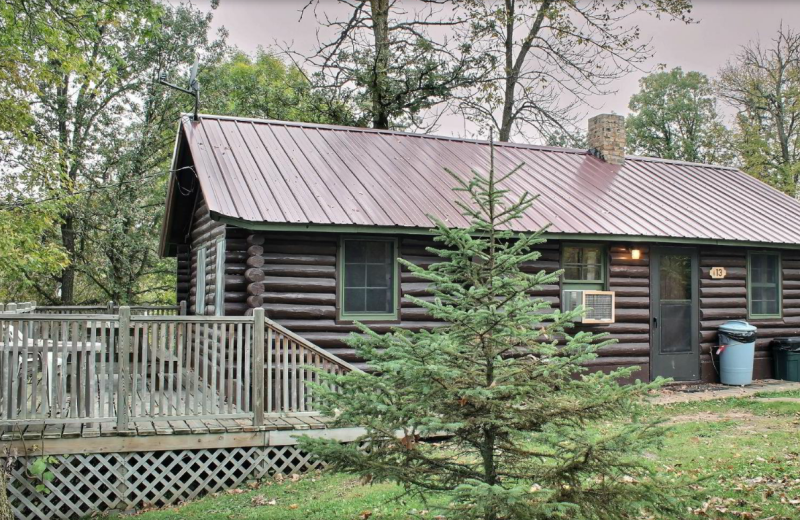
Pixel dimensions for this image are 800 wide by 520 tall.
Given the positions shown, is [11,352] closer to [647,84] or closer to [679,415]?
[679,415]

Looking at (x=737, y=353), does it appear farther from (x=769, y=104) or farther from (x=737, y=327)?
(x=769, y=104)

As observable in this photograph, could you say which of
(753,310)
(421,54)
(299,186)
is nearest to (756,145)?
(421,54)

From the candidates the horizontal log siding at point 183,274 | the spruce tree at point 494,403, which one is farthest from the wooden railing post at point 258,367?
the horizontal log siding at point 183,274

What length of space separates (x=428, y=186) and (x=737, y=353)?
6533mm

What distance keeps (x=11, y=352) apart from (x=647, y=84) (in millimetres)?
35477

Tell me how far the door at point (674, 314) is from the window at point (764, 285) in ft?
5.00

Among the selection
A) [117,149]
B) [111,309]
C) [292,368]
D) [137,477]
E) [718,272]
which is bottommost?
[137,477]

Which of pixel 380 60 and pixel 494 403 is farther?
pixel 380 60

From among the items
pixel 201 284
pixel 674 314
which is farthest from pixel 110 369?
pixel 674 314

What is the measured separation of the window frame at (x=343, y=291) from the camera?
34.0 feet

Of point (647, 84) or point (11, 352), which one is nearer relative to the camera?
point (11, 352)

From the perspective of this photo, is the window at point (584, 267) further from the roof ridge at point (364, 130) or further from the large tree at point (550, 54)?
the large tree at point (550, 54)

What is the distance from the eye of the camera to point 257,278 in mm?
9773

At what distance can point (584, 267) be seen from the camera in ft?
40.0
